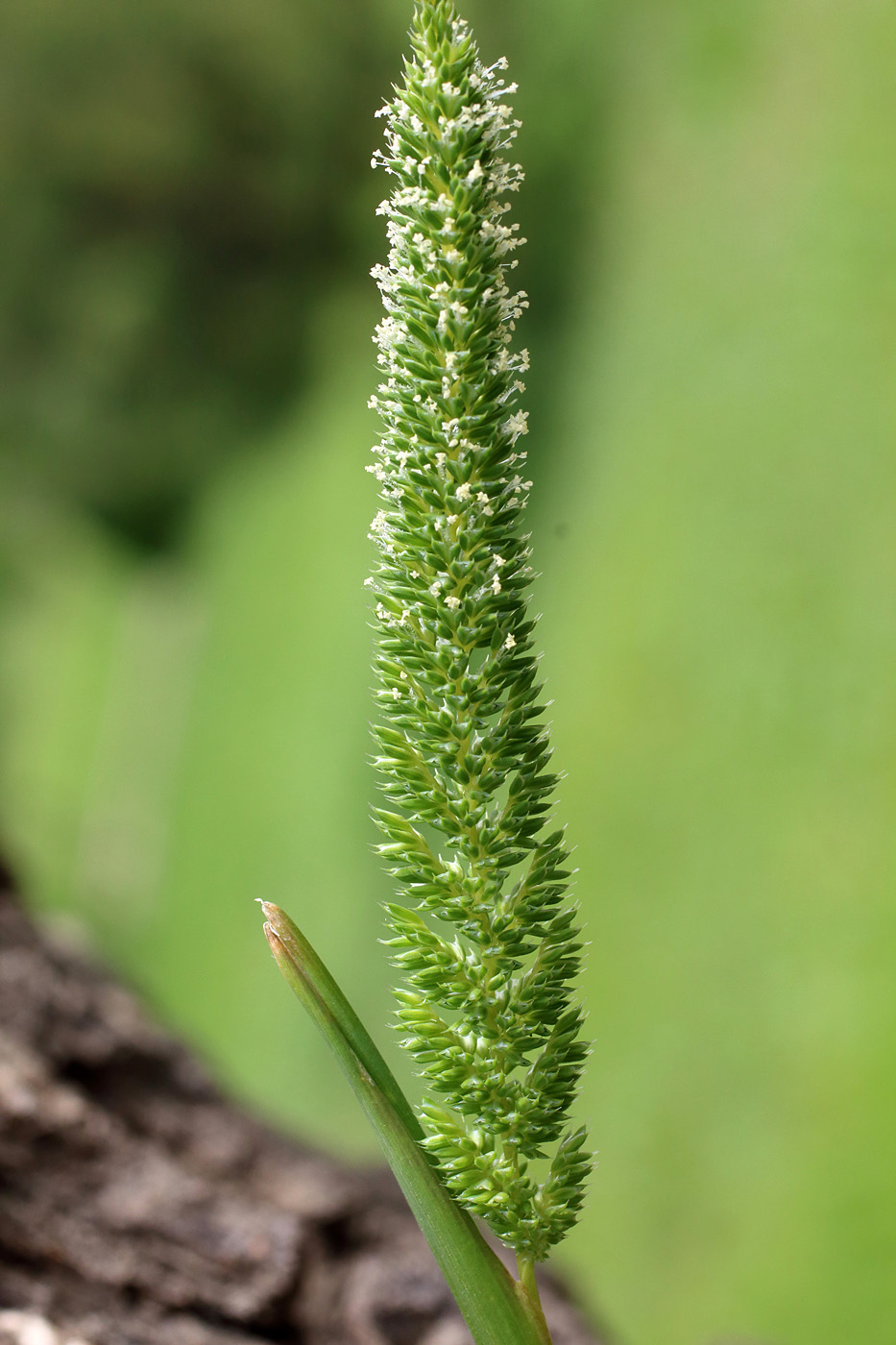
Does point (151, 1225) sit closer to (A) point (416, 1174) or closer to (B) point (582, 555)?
(A) point (416, 1174)

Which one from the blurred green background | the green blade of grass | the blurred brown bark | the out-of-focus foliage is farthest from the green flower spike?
the out-of-focus foliage

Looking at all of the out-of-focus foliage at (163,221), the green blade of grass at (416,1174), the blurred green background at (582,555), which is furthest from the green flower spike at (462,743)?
the out-of-focus foliage at (163,221)

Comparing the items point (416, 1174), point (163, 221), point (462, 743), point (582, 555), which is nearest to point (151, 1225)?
point (416, 1174)

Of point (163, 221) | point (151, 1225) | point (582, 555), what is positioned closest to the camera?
point (151, 1225)

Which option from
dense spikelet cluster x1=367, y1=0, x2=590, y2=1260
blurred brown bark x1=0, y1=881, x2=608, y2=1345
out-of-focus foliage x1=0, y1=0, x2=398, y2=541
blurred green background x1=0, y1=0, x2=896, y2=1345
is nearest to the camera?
dense spikelet cluster x1=367, y1=0, x2=590, y2=1260

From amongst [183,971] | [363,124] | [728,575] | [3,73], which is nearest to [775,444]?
[728,575]

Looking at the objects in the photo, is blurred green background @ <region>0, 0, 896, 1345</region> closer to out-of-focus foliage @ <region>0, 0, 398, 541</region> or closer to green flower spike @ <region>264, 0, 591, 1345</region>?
out-of-focus foliage @ <region>0, 0, 398, 541</region>
